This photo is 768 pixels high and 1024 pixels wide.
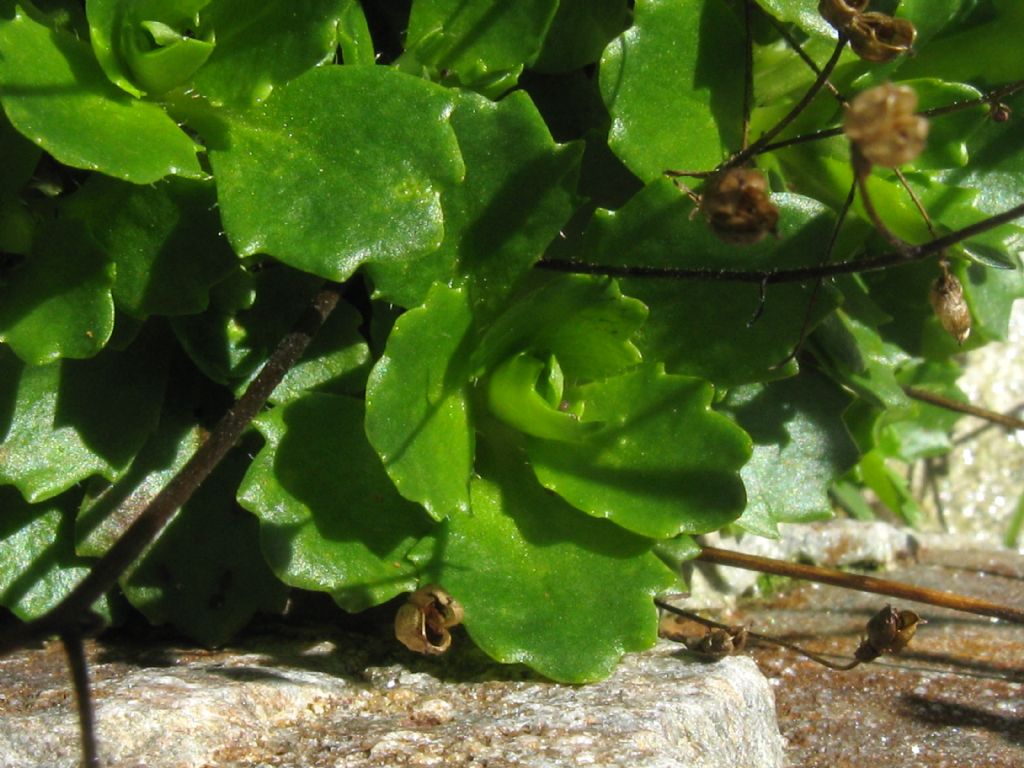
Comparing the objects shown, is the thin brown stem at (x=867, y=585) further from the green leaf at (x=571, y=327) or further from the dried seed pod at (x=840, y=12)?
the dried seed pod at (x=840, y=12)

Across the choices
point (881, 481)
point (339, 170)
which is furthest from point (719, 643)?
point (881, 481)

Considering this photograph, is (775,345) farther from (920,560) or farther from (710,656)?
(920,560)

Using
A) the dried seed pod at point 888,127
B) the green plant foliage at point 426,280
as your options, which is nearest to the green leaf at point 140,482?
the green plant foliage at point 426,280

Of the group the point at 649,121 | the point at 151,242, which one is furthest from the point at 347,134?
the point at 649,121

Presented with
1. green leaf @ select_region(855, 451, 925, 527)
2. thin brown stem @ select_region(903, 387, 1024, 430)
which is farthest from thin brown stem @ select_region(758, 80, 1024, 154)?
green leaf @ select_region(855, 451, 925, 527)

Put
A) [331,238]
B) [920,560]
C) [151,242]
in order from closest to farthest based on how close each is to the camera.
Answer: [331,238]
[151,242]
[920,560]

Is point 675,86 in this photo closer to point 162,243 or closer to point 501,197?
point 501,197
